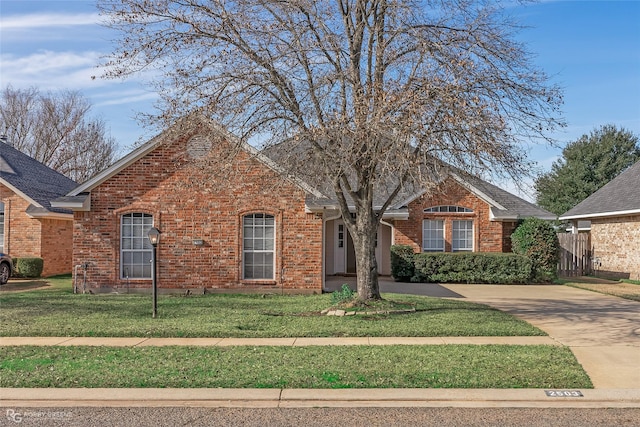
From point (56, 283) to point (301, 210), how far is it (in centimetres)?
912

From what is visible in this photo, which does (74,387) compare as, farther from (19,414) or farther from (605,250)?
(605,250)

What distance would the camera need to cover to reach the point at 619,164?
Result: 147 ft

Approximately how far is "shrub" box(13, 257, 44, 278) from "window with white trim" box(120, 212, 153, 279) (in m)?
6.26

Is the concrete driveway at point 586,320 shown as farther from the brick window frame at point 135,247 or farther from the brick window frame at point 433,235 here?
the brick window frame at point 135,247

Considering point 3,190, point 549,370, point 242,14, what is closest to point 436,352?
point 549,370

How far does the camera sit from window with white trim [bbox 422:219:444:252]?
23859 millimetres

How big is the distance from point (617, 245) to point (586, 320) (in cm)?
1428

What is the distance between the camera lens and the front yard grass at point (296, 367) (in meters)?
7.61

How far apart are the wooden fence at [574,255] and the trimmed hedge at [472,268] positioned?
Result: 241 inches

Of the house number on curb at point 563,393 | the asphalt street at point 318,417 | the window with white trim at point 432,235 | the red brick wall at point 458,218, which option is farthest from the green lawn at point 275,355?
the window with white trim at point 432,235

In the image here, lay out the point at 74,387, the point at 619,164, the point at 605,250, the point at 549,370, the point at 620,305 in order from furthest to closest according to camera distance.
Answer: the point at 619,164, the point at 605,250, the point at 620,305, the point at 549,370, the point at 74,387

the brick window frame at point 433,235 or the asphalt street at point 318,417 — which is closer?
the asphalt street at point 318,417

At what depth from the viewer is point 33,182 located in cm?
2417

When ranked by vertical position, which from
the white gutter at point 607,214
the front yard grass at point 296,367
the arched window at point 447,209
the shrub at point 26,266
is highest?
the arched window at point 447,209
